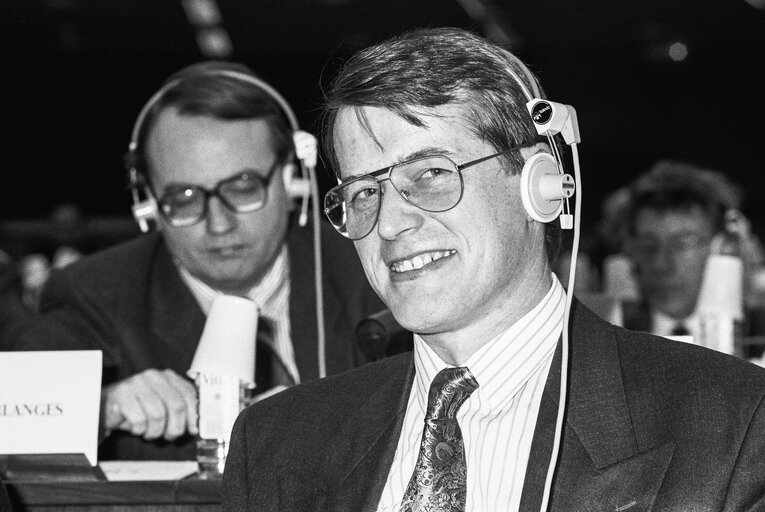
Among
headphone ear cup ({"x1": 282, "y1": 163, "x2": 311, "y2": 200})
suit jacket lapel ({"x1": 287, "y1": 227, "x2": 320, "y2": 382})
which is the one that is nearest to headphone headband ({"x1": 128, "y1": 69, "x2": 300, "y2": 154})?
headphone ear cup ({"x1": 282, "y1": 163, "x2": 311, "y2": 200})

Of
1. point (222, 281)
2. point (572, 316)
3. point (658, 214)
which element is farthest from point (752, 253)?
point (572, 316)

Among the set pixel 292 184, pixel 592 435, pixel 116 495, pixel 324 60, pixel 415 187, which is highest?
pixel 324 60

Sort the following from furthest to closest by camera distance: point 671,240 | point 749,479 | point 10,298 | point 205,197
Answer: point 10,298 → point 671,240 → point 205,197 → point 749,479

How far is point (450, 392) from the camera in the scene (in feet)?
4.26

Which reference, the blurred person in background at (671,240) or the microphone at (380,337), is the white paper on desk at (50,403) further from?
the blurred person in background at (671,240)

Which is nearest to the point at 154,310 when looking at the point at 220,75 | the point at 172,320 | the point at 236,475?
the point at 172,320

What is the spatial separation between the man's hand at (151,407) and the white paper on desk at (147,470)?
8 cm

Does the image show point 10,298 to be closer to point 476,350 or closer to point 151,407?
point 151,407

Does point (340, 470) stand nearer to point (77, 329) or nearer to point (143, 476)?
point (143, 476)

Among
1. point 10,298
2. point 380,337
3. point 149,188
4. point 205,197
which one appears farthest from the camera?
point 10,298

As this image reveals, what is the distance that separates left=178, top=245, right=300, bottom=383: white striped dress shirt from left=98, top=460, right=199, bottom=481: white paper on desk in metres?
0.53

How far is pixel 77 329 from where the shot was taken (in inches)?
89.9

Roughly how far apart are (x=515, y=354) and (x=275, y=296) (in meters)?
1.15

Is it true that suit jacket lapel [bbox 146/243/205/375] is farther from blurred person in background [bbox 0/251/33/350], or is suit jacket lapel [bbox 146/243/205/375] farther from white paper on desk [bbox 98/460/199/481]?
blurred person in background [bbox 0/251/33/350]
